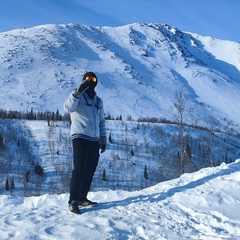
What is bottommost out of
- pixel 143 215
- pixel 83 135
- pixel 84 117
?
pixel 143 215

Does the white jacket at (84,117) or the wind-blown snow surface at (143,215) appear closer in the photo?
the wind-blown snow surface at (143,215)

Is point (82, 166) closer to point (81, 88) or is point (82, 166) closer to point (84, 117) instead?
point (84, 117)

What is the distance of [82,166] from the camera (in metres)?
5.48

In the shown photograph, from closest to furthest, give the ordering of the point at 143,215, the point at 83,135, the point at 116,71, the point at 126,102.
A: the point at 143,215 < the point at 83,135 < the point at 126,102 < the point at 116,71

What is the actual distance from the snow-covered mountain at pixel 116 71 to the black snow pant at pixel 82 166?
7832 centimetres

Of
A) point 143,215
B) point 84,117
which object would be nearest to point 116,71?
point 84,117

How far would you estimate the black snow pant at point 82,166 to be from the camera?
17.9 feet

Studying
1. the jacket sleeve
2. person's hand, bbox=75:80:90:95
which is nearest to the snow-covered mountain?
the jacket sleeve

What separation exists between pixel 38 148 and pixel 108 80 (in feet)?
225

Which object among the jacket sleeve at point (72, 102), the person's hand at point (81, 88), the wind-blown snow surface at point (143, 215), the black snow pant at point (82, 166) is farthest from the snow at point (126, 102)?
the person's hand at point (81, 88)

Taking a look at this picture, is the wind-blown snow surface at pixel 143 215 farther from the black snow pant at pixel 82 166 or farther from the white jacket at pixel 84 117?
the white jacket at pixel 84 117

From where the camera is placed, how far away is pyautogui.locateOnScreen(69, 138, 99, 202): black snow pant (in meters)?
5.46

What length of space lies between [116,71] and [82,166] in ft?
383

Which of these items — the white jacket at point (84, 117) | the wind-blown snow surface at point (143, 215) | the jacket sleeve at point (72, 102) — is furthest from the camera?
the white jacket at point (84, 117)
